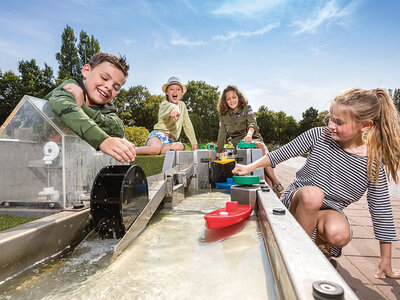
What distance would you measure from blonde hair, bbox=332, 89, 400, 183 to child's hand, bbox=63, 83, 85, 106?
6.20ft

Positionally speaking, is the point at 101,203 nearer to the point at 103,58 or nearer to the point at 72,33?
the point at 103,58

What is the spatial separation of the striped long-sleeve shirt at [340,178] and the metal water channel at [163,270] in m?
0.73

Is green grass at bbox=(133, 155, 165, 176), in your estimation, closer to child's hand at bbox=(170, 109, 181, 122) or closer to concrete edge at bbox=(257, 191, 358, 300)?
child's hand at bbox=(170, 109, 181, 122)

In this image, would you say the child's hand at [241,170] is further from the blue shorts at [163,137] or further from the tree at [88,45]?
the tree at [88,45]

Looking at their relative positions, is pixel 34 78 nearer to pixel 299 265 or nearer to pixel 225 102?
pixel 225 102

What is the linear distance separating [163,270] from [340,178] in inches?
57.8


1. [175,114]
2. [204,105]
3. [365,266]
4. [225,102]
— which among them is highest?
[204,105]

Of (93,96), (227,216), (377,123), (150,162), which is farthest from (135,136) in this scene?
(377,123)

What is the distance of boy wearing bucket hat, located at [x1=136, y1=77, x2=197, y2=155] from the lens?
431 centimetres

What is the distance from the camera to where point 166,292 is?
1.03 meters

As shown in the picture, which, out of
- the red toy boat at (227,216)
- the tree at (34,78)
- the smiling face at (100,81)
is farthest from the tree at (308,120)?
the smiling face at (100,81)

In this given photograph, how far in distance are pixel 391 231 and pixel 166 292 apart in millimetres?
1602

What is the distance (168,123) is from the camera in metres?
4.53

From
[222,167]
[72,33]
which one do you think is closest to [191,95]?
[72,33]
